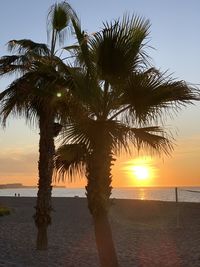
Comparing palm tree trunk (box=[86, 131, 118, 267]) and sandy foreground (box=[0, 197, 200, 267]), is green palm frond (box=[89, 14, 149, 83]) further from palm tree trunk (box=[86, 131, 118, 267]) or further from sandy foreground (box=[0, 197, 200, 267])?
sandy foreground (box=[0, 197, 200, 267])

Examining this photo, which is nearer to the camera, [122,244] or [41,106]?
[41,106]

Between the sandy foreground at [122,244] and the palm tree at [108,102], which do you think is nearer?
the palm tree at [108,102]

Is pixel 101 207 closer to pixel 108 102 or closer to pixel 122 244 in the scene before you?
pixel 108 102

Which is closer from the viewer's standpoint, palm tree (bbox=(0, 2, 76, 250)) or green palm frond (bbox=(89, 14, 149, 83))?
green palm frond (bbox=(89, 14, 149, 83))

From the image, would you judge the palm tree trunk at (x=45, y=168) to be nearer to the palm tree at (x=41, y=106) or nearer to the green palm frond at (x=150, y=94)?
the palm tree at (x=41, y=106)

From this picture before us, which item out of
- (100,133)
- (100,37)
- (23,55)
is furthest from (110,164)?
(23,55)

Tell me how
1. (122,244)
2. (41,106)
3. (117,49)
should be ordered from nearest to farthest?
→ (117,49)
(41,106)
(122,244)

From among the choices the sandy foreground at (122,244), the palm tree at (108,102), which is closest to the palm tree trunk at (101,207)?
the palm tree at (108,102)

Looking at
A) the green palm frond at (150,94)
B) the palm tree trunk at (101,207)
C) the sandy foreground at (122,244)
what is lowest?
the sandy foreground at (122,244)

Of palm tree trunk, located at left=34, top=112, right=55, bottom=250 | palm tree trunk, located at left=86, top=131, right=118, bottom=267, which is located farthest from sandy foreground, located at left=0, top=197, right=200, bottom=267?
palm tree trunk, located at left=86, top=131, right=118, bottom=267

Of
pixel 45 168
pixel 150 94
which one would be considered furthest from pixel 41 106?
pixel 150 94

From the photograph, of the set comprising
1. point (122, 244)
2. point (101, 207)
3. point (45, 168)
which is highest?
point (45, 168)

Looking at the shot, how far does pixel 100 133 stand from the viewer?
1031 cm

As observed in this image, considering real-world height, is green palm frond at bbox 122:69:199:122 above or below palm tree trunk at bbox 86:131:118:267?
above
